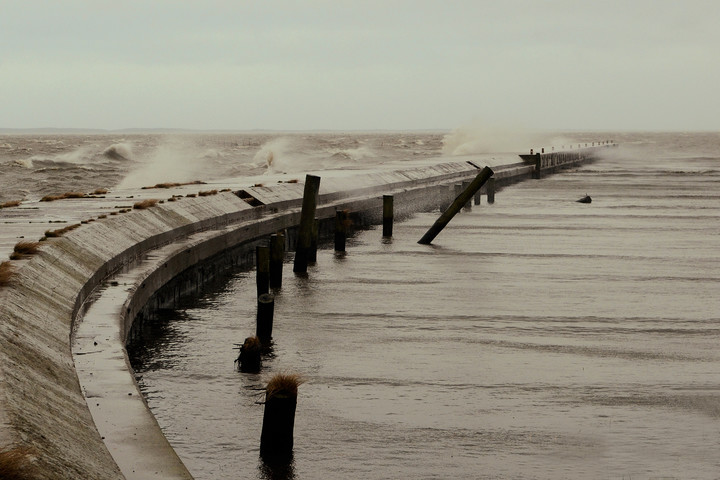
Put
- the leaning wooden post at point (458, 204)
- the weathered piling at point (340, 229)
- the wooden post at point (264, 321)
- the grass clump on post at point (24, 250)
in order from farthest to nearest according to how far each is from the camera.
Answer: the leaning wooden post at point (458, 204) → the weathered piling at point (340, 229) → the wooden post at point (264, 321) → the grass clump on post at point (24, 250)

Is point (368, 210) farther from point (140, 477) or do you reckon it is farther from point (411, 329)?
point (140, 477)

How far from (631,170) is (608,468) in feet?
207

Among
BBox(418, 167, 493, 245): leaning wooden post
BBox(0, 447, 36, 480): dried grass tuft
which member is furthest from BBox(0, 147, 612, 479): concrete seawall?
BBox(418, 167, 493, 245): leaning wooden post

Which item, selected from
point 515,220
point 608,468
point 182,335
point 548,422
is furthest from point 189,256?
point 515,220

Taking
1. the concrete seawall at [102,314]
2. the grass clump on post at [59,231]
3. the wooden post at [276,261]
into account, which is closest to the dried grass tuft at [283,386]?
the concrete seawall at [102,314]

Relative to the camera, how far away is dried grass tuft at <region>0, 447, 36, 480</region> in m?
5.67

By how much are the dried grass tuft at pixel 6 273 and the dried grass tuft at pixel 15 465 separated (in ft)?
17.8

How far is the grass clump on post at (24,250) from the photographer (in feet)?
43.7

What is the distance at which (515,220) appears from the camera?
111 feet

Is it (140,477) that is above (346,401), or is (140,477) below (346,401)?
above

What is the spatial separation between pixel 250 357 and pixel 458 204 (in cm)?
1409

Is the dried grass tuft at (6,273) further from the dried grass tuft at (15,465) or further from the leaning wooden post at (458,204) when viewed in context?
the leaning wooden post at (458,204)

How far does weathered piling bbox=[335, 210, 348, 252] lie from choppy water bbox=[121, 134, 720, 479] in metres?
0.47

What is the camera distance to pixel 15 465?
5.78 m
